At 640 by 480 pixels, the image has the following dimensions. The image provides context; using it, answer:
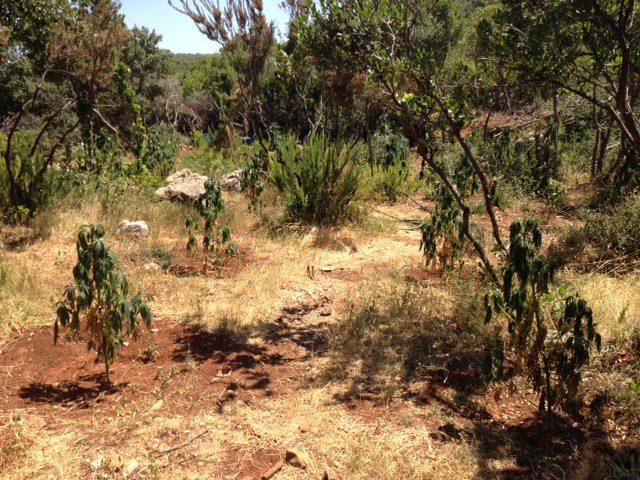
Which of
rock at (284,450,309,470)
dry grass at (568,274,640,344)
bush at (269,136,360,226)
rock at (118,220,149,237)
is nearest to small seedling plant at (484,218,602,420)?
dry grass at (568,274,640,344)

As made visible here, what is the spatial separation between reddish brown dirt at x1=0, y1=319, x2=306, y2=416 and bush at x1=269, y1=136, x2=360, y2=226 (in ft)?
9.58

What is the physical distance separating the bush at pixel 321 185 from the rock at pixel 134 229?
5.61ft

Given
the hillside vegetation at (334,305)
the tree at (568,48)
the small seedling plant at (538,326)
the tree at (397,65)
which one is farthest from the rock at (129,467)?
the tree at (568,48)

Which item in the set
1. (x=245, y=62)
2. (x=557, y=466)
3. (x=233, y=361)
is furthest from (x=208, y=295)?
(x=245, y=62)

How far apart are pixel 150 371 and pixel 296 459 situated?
1.30 meters

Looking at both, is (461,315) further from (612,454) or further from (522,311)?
(612,454)

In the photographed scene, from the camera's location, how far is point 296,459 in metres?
2.65

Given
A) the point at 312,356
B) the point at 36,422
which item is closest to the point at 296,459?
the point at 312,356

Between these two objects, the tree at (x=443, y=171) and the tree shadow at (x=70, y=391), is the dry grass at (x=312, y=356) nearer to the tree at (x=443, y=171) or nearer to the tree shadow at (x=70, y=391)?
the tree shadow at (x=70, y=391)

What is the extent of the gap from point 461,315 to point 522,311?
43.8 inches

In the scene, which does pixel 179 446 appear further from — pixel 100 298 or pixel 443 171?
pixel 443 171

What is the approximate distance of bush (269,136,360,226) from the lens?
→ 6.66 m

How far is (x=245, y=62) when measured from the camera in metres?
8.77

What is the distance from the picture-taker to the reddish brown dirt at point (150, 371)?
3189 mm
